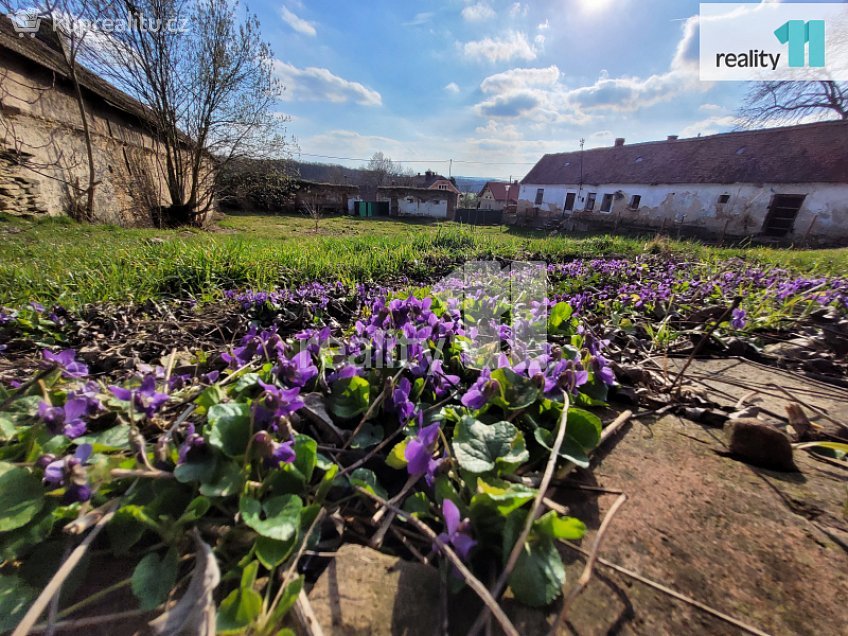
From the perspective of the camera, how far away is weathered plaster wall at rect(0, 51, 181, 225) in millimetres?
7645

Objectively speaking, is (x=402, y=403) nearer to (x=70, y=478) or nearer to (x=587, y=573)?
(x=587, y=573)

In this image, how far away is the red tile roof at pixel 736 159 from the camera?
18.5 meters

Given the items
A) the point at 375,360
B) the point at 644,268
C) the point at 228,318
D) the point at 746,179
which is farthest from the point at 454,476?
the point at 746,179

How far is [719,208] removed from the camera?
21.1m

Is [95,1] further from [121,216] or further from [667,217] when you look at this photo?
[667,217]

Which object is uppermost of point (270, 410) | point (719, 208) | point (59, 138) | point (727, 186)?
point (59, 138)

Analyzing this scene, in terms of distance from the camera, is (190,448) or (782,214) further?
(782,214)

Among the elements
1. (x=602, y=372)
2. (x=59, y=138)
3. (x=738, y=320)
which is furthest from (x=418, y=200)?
(x=602, y=372)

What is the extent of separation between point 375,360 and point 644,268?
11.9ft

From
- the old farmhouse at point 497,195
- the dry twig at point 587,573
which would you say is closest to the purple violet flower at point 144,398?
the dry twig at point 587,573

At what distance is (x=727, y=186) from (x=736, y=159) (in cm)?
220

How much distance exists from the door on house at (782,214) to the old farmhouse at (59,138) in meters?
29.0

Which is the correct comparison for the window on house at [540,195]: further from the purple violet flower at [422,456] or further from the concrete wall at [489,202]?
the purple violet flower at [422,456]

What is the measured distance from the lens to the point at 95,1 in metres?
8.84
